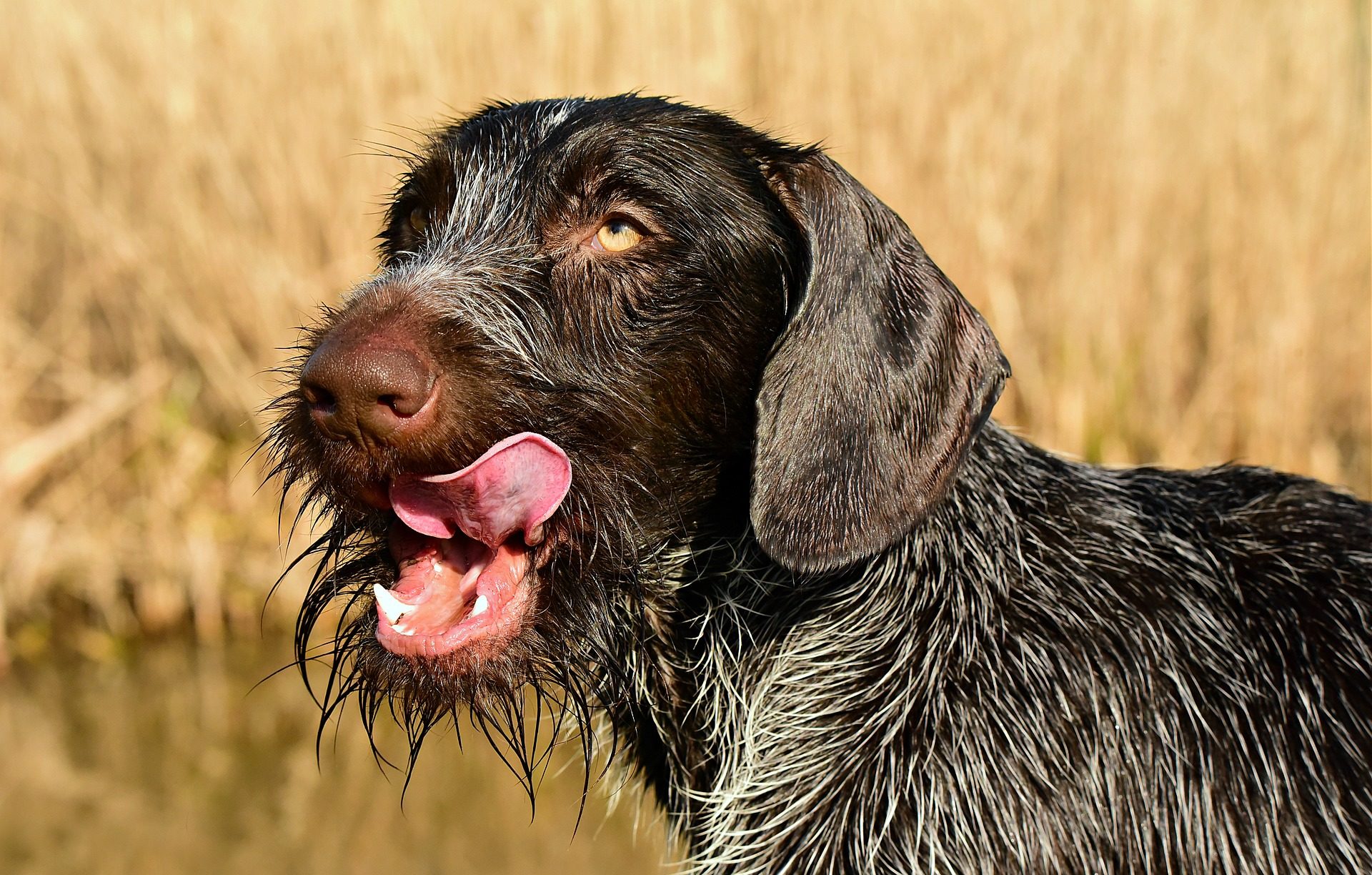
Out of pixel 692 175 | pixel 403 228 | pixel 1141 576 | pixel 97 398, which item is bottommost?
pixel 97 398

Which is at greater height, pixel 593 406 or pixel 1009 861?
pixel 593 406

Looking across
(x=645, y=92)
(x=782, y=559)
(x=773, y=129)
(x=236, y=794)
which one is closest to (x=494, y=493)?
(x=782, y=559)

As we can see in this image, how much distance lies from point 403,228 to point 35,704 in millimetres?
3378

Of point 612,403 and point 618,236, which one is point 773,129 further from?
point 612,403

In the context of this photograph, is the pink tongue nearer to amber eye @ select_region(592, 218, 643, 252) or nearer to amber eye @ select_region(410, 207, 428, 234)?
amber eye @ select_region(592, 218, 643, 252)

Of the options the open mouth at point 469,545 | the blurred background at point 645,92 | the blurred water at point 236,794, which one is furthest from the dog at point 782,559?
the blurred background at point 645,92

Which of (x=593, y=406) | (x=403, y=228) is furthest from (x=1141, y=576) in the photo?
(x=403, y=228)

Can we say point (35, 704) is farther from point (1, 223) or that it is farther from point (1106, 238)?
point (1106, 238)

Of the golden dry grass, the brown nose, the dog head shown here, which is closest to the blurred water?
the golden dry grass

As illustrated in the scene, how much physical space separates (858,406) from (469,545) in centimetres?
72

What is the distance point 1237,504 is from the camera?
2.96 metres

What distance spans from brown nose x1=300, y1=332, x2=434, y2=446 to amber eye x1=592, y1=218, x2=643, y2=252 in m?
0.48

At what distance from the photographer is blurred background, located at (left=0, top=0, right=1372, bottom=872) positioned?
5883mm

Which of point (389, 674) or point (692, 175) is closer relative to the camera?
point (389, 674)
